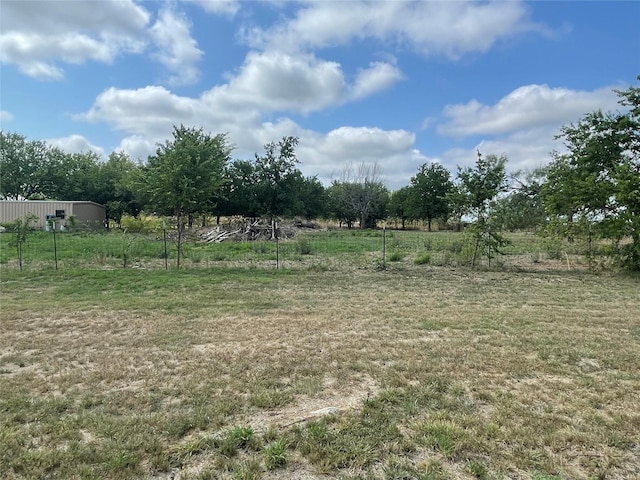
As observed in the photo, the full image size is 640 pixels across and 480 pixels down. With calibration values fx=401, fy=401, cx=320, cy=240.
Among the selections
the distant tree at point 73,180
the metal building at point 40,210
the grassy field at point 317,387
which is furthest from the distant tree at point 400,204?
the grassy field at point 317,387

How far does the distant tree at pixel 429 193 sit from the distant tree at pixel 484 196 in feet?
106

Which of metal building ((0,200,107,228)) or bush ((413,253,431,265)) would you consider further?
metal building ((0,200,107,228))

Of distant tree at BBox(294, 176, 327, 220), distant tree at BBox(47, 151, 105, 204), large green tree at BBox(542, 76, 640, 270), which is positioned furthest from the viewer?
distant tree at BBox(294, 176, 327, 220)

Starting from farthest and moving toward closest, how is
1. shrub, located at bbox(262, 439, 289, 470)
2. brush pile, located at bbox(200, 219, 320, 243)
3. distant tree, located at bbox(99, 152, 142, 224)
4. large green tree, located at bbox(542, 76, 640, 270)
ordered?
distant tree, located at bbox(99, 152, 142, 224) < brush pile, located at bbox(200, 219, 320, 243) < large green tree, located at bbox(542, 76, 640, 270) < shrub, located at bbox(262, 439, 289, 470)

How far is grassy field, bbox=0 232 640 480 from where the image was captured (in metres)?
2.32

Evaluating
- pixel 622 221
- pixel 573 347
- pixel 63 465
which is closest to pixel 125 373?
pixel 63 465

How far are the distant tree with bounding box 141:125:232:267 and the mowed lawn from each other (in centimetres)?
504

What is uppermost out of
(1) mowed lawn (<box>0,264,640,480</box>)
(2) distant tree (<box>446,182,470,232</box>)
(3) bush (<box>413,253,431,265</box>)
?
(2) distant tree (<box>446,182,470,232</box>)

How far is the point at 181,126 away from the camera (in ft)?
43.2

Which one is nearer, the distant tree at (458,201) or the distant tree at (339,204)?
the distant tree at (458,201)

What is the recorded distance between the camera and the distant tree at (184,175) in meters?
11.3

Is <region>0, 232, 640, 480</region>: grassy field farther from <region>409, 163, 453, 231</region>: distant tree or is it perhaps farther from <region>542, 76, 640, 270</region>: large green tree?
<region>409, 163, 453, 231</region>: distant tree

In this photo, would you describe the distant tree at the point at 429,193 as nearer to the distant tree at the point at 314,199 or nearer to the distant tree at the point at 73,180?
the distant tree at the point at 314,199

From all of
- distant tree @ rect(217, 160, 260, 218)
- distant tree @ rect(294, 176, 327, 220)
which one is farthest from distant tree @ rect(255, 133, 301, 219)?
distant tree @ rect(294, 176, 327, 220)
